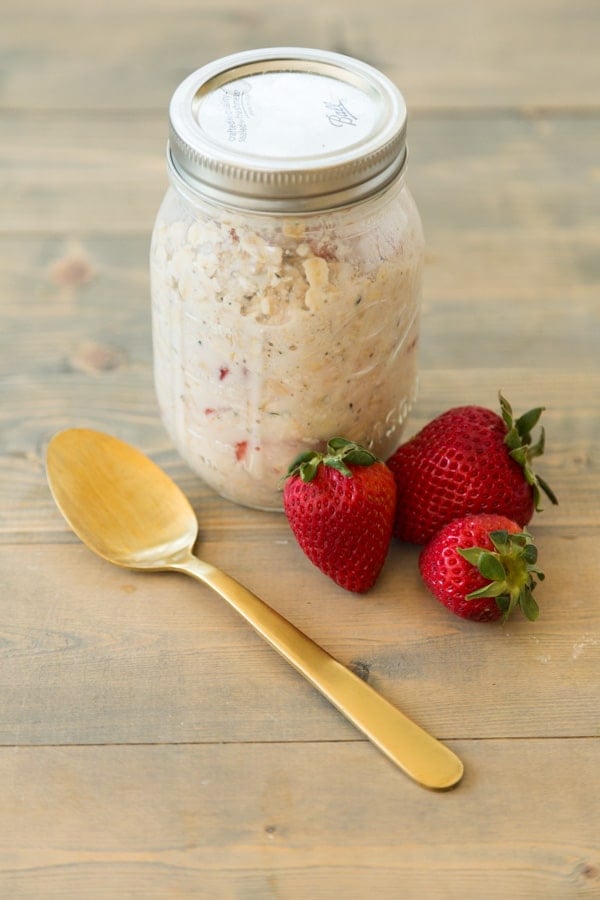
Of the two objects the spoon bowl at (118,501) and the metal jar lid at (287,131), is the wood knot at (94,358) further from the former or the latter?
the metal jar lid at (287,131)

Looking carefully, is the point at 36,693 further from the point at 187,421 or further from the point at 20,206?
the point at 20,206

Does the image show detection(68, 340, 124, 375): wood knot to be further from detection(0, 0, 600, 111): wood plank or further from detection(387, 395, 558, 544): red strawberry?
detection(0, 0, 600, 111): wood plank

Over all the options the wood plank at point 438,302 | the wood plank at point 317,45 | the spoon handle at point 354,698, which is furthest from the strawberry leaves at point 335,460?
the wood plank at point 317,45

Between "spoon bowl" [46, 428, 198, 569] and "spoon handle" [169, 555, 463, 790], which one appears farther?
"spoon bowl" [46, 428, 198, 569]

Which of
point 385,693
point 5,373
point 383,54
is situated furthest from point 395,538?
point 383,54

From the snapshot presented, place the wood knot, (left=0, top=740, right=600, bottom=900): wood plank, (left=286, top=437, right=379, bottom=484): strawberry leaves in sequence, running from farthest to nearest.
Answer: the wood knot → (left=286, top=437, right=379, bottom=484): strawberry leaves → (left=0, top=740, right=600, bottom=900): wood plank

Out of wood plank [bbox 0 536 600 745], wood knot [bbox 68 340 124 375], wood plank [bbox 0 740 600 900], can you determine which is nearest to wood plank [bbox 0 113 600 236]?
wood knot [bbox 68 340 124 375]

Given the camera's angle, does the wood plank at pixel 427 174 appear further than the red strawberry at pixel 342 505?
Yes
